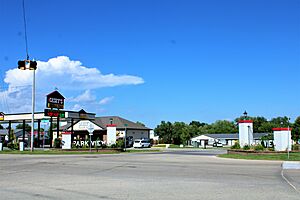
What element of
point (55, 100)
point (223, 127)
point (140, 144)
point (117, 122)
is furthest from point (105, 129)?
point (223, 127)

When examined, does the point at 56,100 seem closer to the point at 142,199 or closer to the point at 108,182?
the point at 108,182

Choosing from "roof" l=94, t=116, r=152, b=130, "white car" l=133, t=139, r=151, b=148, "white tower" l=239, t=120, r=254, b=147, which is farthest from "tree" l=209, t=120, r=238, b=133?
"white tower" l=239, t=120, r=254, b=147

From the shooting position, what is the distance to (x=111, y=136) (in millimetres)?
45375

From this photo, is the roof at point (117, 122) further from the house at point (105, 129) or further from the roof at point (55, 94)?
the roof at point (55, 94)

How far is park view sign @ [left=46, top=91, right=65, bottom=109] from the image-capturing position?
159 ft

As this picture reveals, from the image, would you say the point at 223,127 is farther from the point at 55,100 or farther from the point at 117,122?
the point at 55,100

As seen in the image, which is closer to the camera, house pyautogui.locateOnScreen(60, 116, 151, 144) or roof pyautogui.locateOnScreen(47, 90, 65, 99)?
roof pyautogui.locateOnScreen(47, 90, 65, 99)

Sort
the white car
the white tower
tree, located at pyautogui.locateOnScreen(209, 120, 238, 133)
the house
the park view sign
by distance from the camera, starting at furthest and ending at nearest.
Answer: tree, located at pyautogui.locateOnScreen(209, 120, 238, 133) → the house → the white car → the park view sign → the white tower

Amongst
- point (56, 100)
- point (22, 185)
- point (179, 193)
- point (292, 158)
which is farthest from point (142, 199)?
point (56, 100)

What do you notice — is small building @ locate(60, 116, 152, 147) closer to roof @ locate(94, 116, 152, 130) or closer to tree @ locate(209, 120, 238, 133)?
roof @ locate(94, 116, 152, 130)

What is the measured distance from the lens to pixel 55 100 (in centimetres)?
4931

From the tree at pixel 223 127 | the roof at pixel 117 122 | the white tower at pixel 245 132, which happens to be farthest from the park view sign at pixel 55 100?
the tree at pixel 223 127

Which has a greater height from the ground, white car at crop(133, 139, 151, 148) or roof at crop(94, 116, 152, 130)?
roof at crop(94, 116, 152, 130)

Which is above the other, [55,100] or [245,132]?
[55,100]
